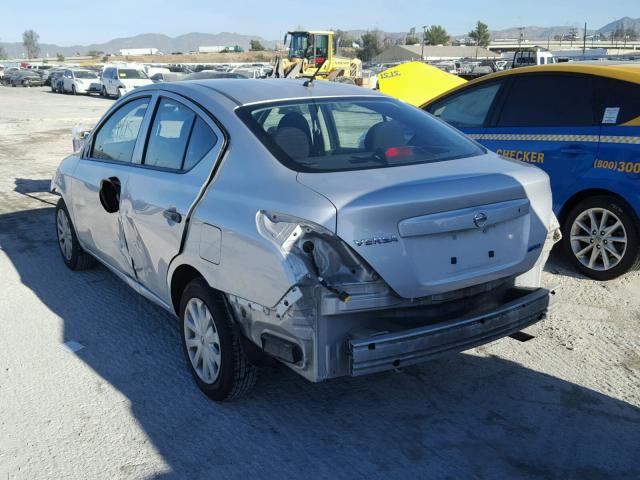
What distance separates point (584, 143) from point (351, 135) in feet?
8.22

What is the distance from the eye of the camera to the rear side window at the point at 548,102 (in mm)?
5680

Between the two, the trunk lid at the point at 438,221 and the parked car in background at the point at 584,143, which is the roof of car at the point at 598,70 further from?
the trunk lid at the point at 438,221

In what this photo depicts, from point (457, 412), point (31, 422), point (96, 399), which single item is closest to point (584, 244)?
point (457, 412)

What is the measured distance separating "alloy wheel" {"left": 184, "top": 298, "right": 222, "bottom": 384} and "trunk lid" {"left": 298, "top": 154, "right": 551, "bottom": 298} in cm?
99

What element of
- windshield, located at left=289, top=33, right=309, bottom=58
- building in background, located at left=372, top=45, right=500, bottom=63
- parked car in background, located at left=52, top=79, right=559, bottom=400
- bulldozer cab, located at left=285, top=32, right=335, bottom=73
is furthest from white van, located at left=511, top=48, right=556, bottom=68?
building in background, located at left=372, top=45, right=500, bottom=63

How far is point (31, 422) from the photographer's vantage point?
3602 mm

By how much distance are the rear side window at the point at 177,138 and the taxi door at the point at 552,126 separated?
3.27 m

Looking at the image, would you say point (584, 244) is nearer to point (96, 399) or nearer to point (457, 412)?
point (457, 412)

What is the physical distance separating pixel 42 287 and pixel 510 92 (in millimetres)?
4584

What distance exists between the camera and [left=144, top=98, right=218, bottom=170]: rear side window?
153 inches

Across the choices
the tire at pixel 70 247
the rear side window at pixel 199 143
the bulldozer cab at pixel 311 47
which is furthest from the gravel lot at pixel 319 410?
the bulldozer cab at pixel 311 47

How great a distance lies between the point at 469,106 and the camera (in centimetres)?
672

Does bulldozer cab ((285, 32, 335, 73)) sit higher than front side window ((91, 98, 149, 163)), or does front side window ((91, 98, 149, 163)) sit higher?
bulldozer cab ((285, 32, 335, 73))

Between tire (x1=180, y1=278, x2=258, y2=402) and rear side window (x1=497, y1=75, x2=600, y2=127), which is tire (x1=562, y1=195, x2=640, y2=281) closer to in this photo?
rear side window (x1=497, y1=75, x2=600, y2=127)
